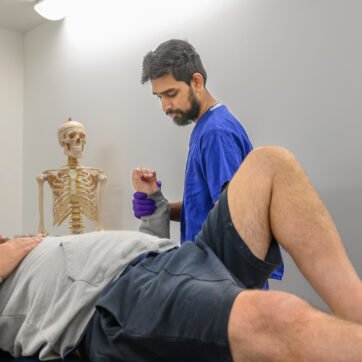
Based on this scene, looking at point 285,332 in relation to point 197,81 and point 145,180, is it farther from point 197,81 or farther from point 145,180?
point 197,81

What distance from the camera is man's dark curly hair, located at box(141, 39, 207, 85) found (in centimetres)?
220

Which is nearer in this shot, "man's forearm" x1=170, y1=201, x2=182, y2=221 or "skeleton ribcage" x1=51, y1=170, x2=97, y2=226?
"man's forearm" x1=170, y1=201, x2=182, y2=221

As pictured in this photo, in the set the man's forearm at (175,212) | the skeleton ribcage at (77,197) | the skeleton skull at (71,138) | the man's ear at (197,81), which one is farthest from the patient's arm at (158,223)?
the skeleton skull at (71,138)

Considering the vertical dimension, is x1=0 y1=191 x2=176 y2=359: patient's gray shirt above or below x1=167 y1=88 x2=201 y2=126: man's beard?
below

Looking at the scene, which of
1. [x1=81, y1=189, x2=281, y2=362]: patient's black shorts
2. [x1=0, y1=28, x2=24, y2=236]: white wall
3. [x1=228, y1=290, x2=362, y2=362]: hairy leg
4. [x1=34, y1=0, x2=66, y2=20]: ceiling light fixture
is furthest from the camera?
[x1=0, y1=28, x2=24, y2=236]: white wall

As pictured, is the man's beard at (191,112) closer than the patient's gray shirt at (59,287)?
Result: No

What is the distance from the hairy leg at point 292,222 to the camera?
3.17 ft

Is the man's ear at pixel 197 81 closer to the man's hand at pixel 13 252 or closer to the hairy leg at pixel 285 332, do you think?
the man's hand at pixel 13 252

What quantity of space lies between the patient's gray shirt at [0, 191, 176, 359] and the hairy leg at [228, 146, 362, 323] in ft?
0.96

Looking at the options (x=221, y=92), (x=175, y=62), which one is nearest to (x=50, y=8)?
(x=221, y=92)

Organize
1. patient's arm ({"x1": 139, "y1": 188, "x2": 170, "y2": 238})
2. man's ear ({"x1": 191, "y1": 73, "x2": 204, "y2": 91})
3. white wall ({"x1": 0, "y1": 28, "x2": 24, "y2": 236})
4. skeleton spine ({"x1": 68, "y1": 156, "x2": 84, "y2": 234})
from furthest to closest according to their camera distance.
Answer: white wall ({"x1": 0, "y1": 28, "x2": 24, "y2": 236}) → skeleton spine ({"x1": 68, "y1": 156, "x2": 84, "y2": 234}) → man's ear ({"x1": 191, "y1": 73, "x2": 204, "y2": 91}) → patient's arm ({"x1": 139, "y1": 188, "x2": 170, "y2": 238})

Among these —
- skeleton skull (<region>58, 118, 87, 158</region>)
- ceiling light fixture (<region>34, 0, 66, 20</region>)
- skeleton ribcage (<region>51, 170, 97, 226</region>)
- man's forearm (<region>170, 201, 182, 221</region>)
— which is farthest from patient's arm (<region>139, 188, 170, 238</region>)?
ceiling light fixture (<region>34, 0, 66, 20</region>)

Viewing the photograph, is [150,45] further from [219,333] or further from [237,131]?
[219,333]

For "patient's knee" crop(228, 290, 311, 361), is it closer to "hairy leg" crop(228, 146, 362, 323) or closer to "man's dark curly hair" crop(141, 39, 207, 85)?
"hairy leg" crop(228, 146, 362, 323)
